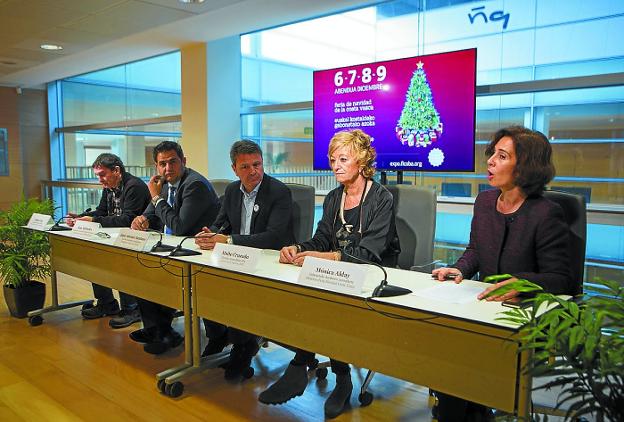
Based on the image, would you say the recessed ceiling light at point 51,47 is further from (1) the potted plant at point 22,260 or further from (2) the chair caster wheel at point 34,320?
(2) the chair caster wheel at point 34,320

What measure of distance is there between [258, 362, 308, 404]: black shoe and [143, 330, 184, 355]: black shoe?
923 millimetres

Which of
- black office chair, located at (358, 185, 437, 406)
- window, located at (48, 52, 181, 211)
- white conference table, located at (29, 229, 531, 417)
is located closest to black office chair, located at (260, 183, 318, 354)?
white conference table, located at (29, 229, 531, 417)

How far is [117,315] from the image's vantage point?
3596 millimetres

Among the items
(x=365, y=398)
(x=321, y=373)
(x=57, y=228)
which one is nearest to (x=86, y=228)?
(x=57, y=228)

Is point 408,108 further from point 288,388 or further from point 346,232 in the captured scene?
point 288,388

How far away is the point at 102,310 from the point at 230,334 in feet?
5.05

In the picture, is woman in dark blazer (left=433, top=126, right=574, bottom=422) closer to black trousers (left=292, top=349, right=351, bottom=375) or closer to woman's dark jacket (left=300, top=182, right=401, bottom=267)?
woman's dark jacket (left=300, top=182, right=401, bottom=267)

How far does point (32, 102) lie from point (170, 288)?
6756mm

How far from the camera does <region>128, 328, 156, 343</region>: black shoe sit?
286 cm

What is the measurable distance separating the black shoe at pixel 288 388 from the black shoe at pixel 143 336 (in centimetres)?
103

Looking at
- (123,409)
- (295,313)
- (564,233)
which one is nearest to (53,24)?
(123,409)

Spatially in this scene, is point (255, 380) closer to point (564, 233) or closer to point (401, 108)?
point (564, 233)

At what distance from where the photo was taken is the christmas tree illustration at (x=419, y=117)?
299 cm

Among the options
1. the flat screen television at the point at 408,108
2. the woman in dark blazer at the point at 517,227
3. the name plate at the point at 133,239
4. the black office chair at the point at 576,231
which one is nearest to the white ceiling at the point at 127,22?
the flat screen television at the point at 408,108
